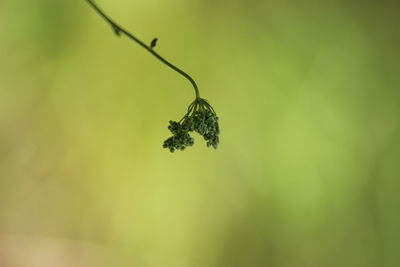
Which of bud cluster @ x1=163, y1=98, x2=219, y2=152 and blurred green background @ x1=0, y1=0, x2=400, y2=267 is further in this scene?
blurred green background @ x1=0, y1=0, x2=400, y2=267

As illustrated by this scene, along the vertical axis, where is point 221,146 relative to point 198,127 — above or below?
above

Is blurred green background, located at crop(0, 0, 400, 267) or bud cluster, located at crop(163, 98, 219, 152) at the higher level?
blurred green background, located at crop(0, 0, 400, 267)

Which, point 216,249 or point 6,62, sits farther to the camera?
point 216,249

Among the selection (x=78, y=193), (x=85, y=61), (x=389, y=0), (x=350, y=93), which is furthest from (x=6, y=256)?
(x=389, y=0)

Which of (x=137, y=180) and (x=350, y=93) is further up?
(x=350, y=93)

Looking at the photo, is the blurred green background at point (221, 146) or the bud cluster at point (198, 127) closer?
the bud cluster at point (198, 127)

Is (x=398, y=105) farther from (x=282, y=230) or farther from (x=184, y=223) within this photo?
(x=184, y=223)

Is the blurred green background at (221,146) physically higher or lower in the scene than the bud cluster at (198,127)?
higher

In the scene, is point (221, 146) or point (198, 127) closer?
point (198, 127)
